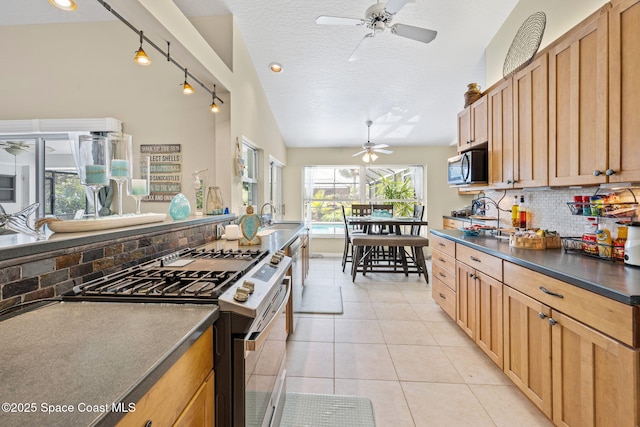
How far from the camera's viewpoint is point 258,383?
1.13 meters

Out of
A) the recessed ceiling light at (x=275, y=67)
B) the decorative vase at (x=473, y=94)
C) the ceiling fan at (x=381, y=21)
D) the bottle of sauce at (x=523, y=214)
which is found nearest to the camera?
the ceiling fan at (x=381, y=21)

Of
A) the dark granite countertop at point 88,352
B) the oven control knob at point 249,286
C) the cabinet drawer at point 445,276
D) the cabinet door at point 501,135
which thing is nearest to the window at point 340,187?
the cabinet drawer at point 445,276

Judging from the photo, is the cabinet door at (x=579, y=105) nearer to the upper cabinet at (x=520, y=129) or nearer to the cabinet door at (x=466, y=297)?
the upper cabinet at (x=520, y=129)

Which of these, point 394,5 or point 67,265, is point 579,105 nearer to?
point 394,5

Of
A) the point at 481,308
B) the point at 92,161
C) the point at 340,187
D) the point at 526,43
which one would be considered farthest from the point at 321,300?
the point at 340,187

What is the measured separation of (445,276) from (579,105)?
1720mm

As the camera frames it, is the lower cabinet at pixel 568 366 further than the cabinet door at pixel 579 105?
No

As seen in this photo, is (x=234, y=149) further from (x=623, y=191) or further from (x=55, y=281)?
(x=623, y=191)

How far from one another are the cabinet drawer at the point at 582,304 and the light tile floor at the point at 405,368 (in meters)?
0.71

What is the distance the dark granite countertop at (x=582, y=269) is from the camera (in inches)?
44.3

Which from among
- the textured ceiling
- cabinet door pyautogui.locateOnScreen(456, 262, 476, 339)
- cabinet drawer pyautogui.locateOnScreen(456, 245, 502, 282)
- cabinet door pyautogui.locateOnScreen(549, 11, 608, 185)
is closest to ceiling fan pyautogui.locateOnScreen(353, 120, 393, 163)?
the textured ceiling

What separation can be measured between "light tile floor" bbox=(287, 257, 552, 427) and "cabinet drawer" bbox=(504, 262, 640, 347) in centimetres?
71

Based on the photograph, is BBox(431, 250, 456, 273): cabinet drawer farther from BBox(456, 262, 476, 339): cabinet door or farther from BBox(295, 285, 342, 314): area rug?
BBox(295, 285, 342, 314): area rug

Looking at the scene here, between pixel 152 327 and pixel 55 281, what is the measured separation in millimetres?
555
